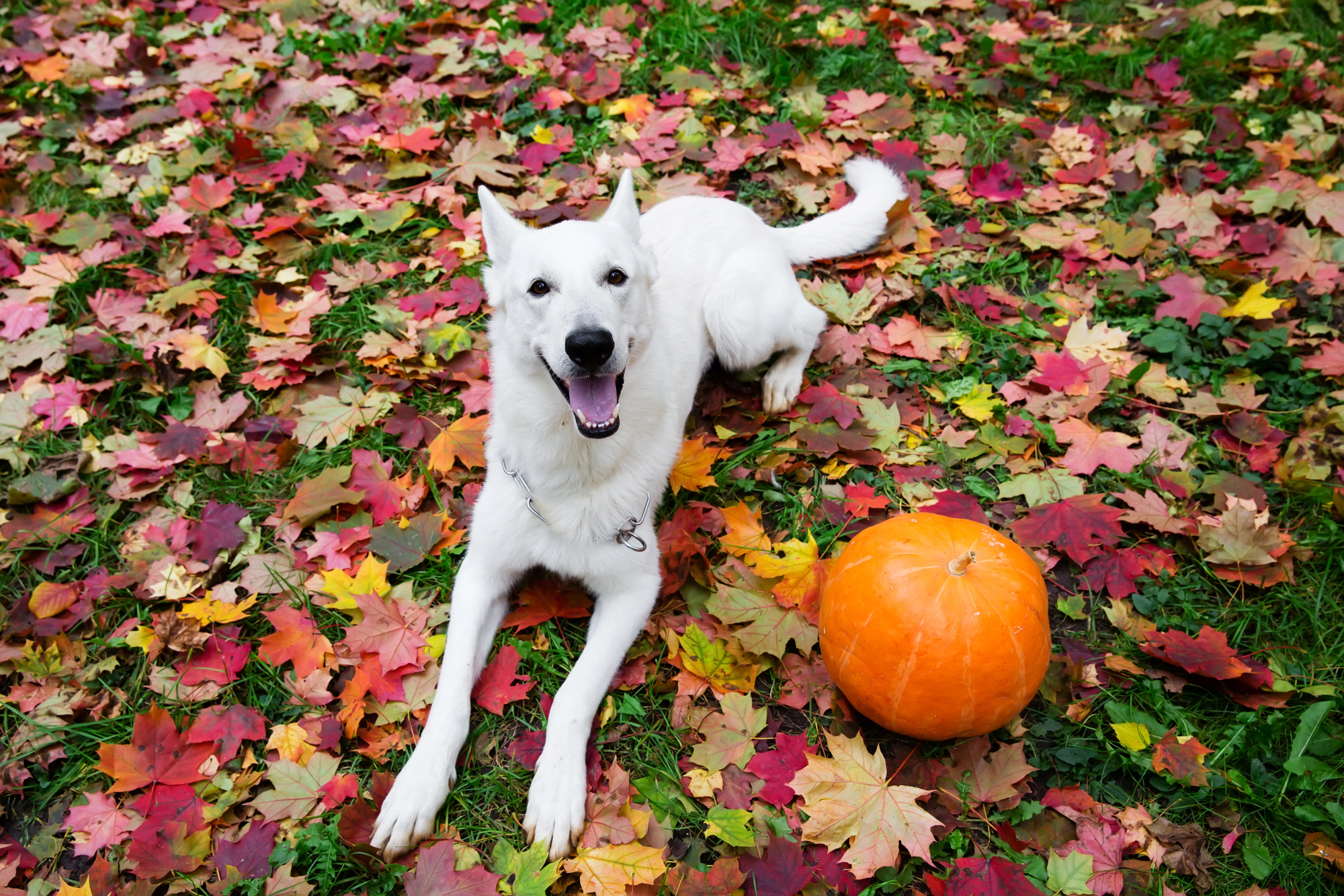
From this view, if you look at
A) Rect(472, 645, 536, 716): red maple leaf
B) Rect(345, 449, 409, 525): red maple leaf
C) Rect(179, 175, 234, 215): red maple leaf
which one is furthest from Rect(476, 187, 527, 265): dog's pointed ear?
Rect(179, 175, 234, 215): red maple leaf

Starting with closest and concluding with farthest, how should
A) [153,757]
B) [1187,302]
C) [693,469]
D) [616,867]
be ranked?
[616,867] < [153,757] < [693,469] < [1187,302]

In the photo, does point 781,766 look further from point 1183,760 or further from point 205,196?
point 205,196

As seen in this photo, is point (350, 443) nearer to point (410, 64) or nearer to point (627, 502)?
point (627, 502)

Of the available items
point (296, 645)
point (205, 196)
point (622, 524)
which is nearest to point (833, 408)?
point (622, 524)

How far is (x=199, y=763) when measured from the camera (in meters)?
2.54

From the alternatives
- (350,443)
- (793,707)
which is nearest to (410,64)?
(350,443)

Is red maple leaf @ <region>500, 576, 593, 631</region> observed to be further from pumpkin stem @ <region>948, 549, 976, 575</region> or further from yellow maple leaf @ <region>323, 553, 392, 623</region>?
pumpkin stem @ <region>948, 549, 976, 575</region>

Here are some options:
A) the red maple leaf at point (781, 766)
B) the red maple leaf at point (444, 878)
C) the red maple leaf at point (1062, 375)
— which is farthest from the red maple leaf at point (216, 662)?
the red maple leaf at point (1062, 375)

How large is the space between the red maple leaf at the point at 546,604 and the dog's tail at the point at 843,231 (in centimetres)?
226

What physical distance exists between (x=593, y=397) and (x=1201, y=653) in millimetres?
2423

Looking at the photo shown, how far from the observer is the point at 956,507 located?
315cm

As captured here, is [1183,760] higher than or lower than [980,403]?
lower

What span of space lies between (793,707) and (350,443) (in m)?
2.47

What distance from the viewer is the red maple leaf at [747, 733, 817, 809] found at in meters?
2.44
